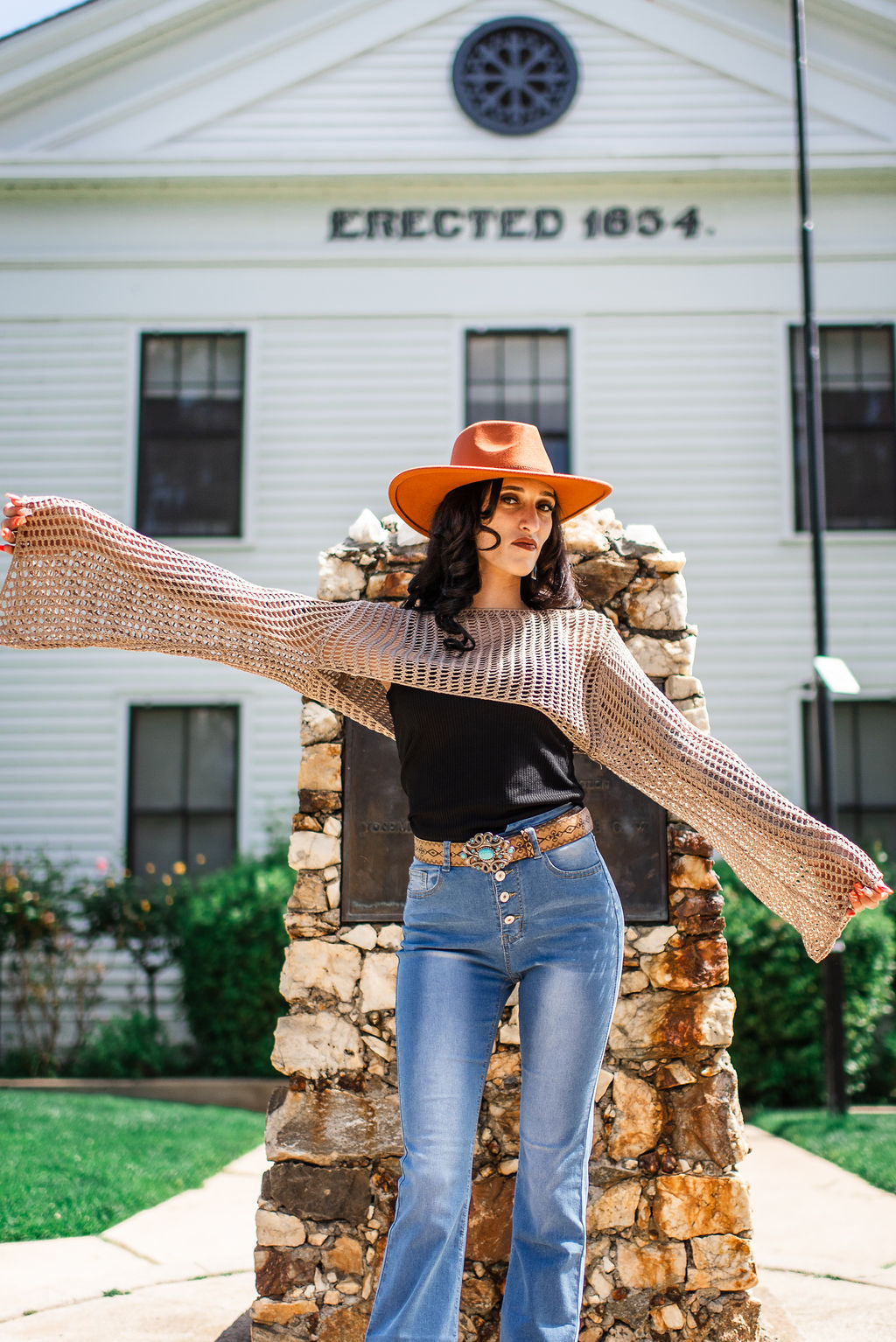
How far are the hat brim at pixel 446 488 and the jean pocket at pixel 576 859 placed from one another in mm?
830

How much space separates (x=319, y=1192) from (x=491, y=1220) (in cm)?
45

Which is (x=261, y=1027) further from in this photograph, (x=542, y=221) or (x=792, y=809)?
(x=542, y=221)

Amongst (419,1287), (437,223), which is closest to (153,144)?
(437,223)

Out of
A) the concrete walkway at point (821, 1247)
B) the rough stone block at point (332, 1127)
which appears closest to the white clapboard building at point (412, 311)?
the concrete walkway at point (821, 1247)

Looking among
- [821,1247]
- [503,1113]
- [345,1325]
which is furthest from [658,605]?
[821,1247]

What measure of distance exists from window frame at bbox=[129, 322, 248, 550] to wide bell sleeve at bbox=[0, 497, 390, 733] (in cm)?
675

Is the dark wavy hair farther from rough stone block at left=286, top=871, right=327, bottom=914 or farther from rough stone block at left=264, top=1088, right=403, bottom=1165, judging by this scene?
rough stone block at left=264, top=1088, right=403, bottom=1165

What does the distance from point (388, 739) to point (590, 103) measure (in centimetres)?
786

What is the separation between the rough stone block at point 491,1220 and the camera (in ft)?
10.3

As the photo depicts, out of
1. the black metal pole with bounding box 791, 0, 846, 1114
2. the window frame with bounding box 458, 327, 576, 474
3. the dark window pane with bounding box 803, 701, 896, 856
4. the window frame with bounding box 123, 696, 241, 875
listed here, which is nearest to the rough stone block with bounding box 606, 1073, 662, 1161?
the black metal pole with bounding box 791, 0, 846, 1114

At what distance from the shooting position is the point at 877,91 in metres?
9.41

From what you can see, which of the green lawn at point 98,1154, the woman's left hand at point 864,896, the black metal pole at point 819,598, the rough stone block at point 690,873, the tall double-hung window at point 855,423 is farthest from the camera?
the tall double-hung window at point 855,423

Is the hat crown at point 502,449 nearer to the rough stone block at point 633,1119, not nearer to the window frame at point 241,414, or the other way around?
the rough stone block at point 633,1119

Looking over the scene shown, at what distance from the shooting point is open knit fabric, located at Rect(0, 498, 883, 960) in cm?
269
